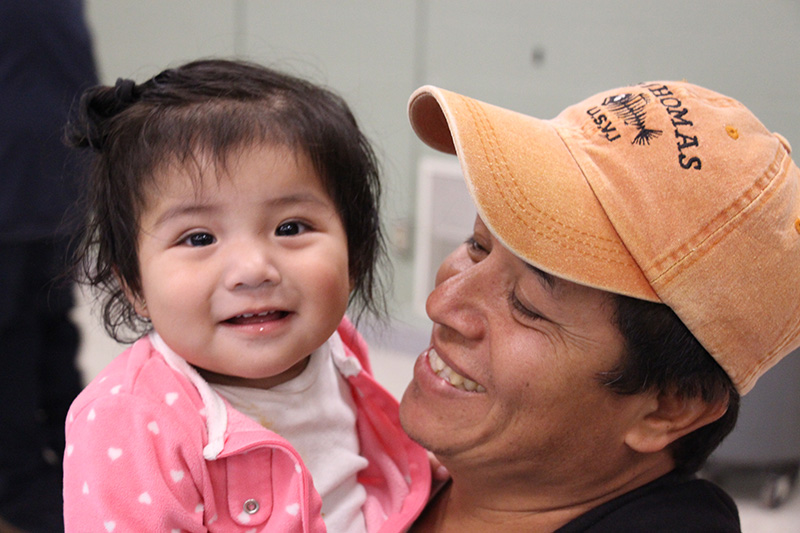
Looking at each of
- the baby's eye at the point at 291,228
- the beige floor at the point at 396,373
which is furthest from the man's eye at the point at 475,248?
the beige floor at the point at 396,373

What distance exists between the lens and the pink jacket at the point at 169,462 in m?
0.99

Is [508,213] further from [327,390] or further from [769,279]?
[327,390]

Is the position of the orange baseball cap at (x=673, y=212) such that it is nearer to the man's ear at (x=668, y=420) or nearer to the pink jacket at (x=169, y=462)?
the man's ear at (x=668, y=420)

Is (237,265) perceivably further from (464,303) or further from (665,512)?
(665,512)

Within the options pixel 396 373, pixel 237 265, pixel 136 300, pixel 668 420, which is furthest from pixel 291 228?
pixel 396 373

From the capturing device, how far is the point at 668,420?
1.18 meters

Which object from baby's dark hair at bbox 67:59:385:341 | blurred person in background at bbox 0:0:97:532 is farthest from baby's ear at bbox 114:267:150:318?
blurred person in background at bbox 0:0:97:532

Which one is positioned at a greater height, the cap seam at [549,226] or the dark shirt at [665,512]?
the cap seam at [549,226]

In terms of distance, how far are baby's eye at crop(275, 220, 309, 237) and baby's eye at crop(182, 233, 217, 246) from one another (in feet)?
0.30

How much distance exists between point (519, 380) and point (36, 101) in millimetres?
1961

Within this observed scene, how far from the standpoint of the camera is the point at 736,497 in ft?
9.69

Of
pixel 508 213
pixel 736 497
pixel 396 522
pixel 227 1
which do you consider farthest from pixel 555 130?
pixel 227 1

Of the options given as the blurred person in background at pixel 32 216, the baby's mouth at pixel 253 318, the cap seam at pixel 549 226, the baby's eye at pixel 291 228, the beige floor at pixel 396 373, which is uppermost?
the cap seam at pixel 549 226

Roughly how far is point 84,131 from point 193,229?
30 centimetres
